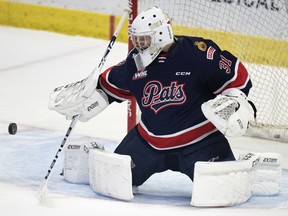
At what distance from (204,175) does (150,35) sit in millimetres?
637

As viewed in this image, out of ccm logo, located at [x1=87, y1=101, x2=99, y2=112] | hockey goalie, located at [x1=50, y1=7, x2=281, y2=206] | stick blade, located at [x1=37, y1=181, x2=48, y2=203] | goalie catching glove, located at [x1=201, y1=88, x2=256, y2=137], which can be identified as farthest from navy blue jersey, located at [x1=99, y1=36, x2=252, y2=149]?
stick blade, located at [x1=37, y1=181, x2=48, y2=203]

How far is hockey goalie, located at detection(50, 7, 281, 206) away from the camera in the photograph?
3871 mm

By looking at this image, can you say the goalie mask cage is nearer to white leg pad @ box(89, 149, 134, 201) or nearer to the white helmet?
the white helmet

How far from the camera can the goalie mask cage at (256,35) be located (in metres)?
5.28

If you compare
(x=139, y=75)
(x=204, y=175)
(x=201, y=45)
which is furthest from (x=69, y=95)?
(x=204, y=175)

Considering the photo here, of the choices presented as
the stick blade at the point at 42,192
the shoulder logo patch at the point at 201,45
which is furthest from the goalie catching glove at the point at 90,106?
the shoulder logo patch at the point at 201,45

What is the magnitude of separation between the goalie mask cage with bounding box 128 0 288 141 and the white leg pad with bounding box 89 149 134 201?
4.82ft

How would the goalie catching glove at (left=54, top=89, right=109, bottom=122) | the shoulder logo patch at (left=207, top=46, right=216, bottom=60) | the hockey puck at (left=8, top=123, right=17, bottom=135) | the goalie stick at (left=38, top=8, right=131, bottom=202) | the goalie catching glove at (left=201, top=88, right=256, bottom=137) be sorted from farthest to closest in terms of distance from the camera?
the hockey puck at (left=8, top=123, right=17, bottom=135)
the goalie catching glove at (left=54, top=89, right=109, bottom=122)
the goalie stick at (left=38, top=8, right=131, bottom=202)
the shoulder logo patch at (left=207, top=46, right=216, bottom=60)
the goalie catching glove at (left=201, top=88, right=256, bottom=137)

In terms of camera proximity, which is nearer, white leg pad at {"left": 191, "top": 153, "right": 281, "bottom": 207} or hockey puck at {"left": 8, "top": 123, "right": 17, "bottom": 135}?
white leg pad at {"left": 191, "top": 153, "right": 281, "bottom": 207}

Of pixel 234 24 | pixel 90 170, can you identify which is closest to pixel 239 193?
pixel 90 170

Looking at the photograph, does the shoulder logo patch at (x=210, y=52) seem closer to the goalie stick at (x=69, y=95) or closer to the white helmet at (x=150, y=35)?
the white helmet at (x=150, y=35)

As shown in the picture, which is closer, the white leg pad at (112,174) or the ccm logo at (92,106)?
the white leg pad at (112,174)

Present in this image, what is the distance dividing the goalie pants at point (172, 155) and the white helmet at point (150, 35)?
398 mm

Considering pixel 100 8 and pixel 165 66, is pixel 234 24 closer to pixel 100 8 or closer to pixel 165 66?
pixel 165 66
